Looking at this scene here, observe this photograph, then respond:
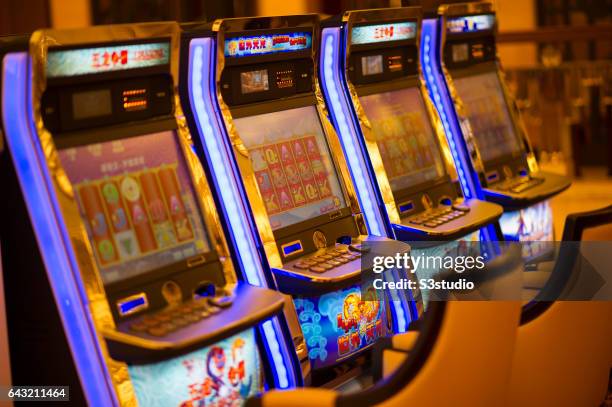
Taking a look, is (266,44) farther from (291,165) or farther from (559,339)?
(559,339)

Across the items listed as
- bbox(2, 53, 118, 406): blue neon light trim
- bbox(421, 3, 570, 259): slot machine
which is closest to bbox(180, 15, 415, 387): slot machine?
bbox(2, 53, 118, 406): blue neon light trim

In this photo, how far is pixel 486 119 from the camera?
5715 millimetres

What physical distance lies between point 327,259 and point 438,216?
3.48ft

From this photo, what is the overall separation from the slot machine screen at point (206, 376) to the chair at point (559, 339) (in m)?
0.95

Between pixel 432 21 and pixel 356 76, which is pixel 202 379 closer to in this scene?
pixel 356 76

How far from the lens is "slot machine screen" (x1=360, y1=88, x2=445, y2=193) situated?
4.57 m

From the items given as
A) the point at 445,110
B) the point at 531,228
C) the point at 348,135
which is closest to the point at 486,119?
the point at 445,110

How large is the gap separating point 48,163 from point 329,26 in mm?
1846

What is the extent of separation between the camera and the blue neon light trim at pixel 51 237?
279 centimetres

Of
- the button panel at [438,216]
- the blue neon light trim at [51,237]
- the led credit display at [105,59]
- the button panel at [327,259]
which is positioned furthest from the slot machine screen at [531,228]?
the blue neon light trim at [51,237]

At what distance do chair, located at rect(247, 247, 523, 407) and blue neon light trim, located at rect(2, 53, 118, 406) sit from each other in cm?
56

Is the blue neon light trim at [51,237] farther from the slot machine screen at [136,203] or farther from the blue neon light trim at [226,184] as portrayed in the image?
the blue neon light trim at [226,184]

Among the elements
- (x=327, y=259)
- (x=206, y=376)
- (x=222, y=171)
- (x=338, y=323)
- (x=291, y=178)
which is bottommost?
(x=338, y=323)

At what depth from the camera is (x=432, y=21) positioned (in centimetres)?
527
